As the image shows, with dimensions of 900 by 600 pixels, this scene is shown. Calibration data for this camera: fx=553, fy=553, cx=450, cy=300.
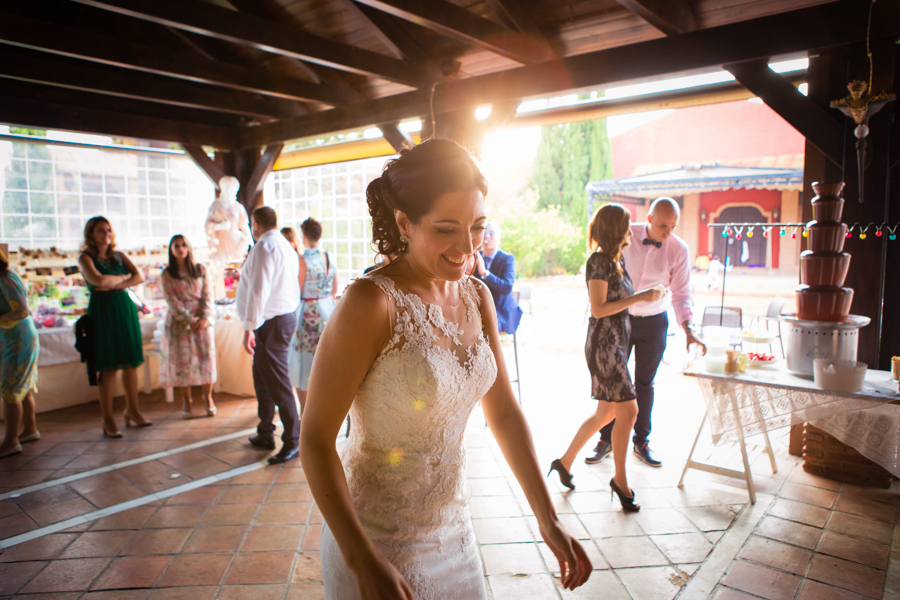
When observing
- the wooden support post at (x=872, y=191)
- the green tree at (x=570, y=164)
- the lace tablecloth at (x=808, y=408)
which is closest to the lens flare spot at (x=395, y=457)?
the lace tablecloth at (x=808, y=408)

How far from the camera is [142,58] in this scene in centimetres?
455

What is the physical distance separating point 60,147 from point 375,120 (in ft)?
13.9

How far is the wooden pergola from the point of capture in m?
3.48

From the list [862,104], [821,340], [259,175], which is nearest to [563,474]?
[821,340]

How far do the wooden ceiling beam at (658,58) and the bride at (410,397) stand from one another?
3.18m

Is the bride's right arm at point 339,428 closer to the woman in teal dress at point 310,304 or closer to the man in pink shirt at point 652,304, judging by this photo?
the man in pink shirt at point 652,304

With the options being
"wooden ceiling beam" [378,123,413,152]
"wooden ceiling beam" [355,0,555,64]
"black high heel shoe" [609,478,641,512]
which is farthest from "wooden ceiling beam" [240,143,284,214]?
"black high heel shoe" [609,478,641,512]

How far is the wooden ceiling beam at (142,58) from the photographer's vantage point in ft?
13.1

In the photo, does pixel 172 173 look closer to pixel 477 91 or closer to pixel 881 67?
pixel 477 91

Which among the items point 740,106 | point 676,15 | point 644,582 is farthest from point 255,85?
point 740,106

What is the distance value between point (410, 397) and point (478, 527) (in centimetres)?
218

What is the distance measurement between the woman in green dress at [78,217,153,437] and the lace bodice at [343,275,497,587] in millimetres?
4166

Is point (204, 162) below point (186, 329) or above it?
above

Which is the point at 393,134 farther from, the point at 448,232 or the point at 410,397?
the point at 410,397
